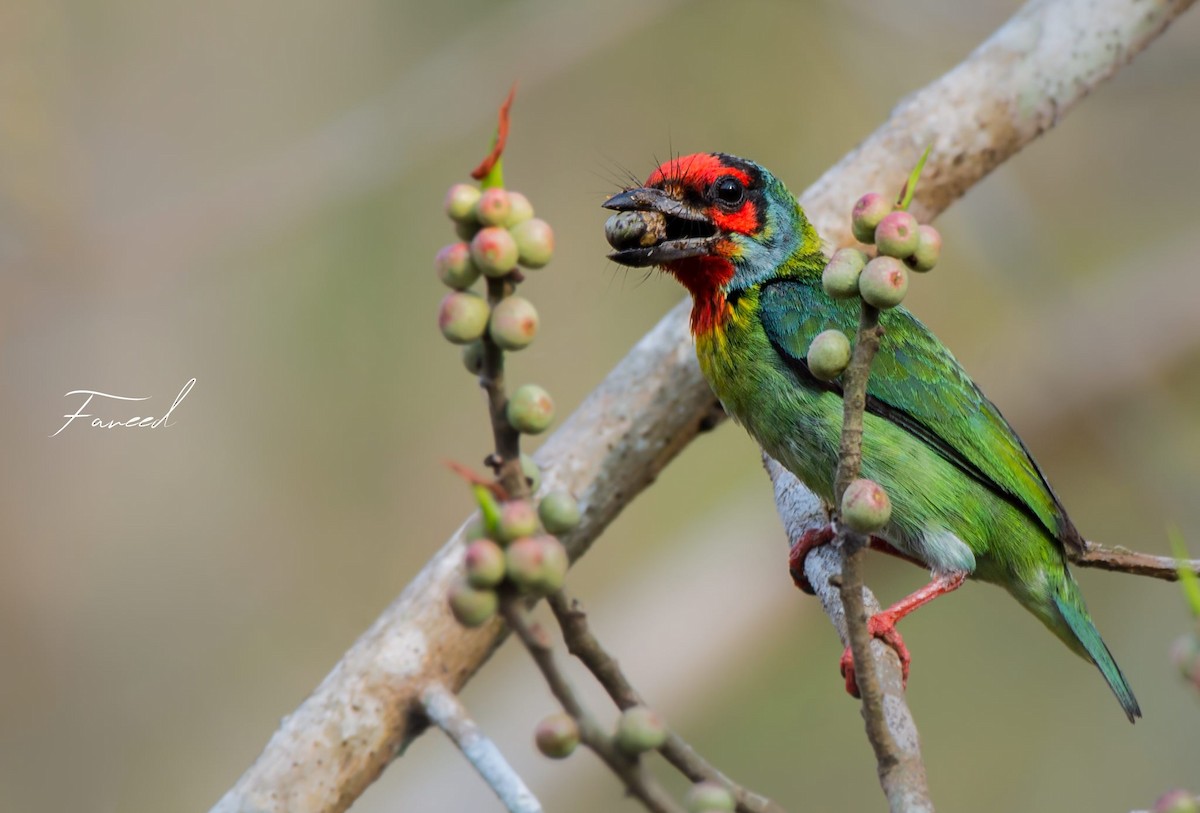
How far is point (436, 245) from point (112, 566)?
265 centimetres

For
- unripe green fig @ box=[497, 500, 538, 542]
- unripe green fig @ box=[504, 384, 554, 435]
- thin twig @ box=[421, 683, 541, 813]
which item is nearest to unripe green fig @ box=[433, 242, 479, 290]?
unripe green fig @ box=[504, 384, 554, 435]

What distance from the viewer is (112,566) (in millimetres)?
6789

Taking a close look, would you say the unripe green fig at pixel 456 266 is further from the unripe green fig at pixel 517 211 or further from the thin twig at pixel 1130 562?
the thin twig at pixel 1130 562

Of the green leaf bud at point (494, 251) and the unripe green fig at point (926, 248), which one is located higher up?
the green leaf bud at point (494, 251)

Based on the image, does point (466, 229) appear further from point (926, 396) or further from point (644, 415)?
point (644, 415)

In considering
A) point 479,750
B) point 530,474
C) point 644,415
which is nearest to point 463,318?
point 530,474

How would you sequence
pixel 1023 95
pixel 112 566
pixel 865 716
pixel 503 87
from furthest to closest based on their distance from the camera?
1. pixel 112 566
2. pixel 503 87
3. pixel 1023 95
4. pixel 865 716

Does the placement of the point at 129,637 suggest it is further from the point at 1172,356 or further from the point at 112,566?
the point at 1172,356

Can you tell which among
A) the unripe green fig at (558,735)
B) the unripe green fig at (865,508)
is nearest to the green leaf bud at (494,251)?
the unripe green fig at (558,735)

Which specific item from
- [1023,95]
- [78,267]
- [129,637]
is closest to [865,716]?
[1023,95]

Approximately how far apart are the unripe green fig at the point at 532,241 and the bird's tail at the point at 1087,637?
2500mm

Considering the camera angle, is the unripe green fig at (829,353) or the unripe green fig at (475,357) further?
the unripe green fig at (829,353)

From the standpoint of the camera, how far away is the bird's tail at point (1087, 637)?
315 cm

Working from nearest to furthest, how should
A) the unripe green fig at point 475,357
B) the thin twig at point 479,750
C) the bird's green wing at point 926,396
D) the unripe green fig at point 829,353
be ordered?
the unripe green fig at point 475,357 < the unripe green fig at point 829,353 < the thin twig at point 479,750 < the bird's green wing at point 926,396
